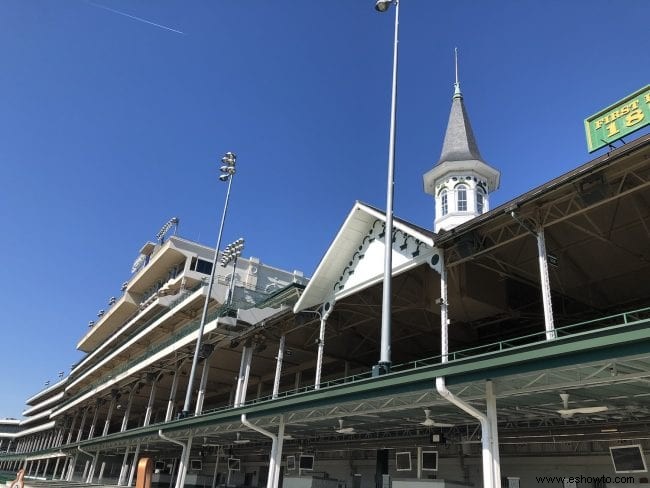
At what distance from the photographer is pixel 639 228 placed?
18188 mm

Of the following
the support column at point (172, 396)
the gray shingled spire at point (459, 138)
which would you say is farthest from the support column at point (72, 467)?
the gray shingled spire at point (459, 138)

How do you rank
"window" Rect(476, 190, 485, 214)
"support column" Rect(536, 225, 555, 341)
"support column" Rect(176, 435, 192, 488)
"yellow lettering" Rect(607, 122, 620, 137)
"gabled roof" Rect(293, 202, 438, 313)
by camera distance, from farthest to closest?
"window" Rect(476, 190, 485, 214), "support column" Rect(176, 435, 192, 488), "gabled roof" Rect(293, 202, 438, 313), "yellow lettering" Rect(607, 122, 620, 137), "support column" Rect(536, 225, 555, 341)

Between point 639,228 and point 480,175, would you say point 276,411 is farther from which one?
point 480,175

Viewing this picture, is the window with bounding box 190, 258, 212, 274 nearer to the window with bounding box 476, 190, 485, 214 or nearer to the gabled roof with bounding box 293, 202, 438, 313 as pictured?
the window with bounding box 476, 190, 485, 214

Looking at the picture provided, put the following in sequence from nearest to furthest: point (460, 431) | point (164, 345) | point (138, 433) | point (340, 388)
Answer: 1. point (340, 388)
2. point (460, 431)
3. point (138, 433)
4. point (164, 345)

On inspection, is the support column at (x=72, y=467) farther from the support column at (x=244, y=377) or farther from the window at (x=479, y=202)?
the window at (x=479, y=202)

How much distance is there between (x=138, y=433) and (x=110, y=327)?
49.6m

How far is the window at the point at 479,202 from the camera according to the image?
35016 mm

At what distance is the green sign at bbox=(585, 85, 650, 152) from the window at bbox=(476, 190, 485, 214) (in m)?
20.2

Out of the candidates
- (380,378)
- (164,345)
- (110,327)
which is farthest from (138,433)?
(110,327)

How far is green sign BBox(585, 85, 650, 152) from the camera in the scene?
550 inches

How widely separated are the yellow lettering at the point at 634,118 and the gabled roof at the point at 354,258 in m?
8.46

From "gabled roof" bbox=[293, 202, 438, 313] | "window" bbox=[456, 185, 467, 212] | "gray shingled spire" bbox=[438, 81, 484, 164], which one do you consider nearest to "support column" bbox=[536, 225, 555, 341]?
"gabled roof" bbox=[293, 202, 438, 313]

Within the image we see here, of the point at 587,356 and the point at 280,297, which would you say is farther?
the point at 280,297
